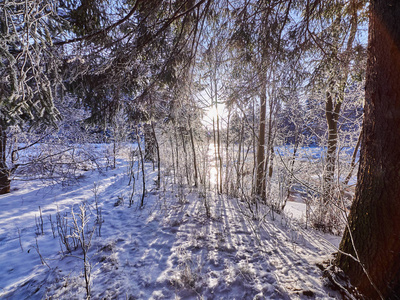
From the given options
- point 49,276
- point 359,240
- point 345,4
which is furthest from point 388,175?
point 49,276

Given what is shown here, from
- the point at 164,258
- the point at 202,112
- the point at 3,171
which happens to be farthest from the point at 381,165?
the point at 3,171

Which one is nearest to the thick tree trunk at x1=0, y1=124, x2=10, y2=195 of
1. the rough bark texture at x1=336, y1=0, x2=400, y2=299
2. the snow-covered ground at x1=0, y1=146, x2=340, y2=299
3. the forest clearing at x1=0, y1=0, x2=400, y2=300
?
A: the forest clearing at x1=0, y1=0, x2=400, y2=300

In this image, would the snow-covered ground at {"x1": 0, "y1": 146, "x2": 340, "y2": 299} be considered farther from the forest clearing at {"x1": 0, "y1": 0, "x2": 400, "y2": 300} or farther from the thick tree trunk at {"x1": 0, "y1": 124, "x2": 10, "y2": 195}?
the thick tree trunk at {"x1": 0, "y1": 124, "x2": 10, "y2": 195}

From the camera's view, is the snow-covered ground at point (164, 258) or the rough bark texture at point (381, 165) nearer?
the rough bark texture at point (381, 165)

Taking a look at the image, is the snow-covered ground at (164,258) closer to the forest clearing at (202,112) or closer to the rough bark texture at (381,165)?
the forest clearing at (202,112)

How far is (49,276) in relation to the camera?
2121mm

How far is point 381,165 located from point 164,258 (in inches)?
112

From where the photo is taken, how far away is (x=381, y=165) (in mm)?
1636

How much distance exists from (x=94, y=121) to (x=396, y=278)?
18.4 ft

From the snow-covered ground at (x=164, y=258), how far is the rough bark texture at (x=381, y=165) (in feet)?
1.31

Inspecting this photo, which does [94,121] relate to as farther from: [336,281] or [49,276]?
[336,281]

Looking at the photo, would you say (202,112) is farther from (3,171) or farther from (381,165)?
(3,171)

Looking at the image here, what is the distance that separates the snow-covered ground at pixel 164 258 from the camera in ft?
6.45

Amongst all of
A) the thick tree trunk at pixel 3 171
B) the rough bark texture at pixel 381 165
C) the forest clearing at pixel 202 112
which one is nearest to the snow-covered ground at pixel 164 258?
the forest clearing at pixel 202 112
